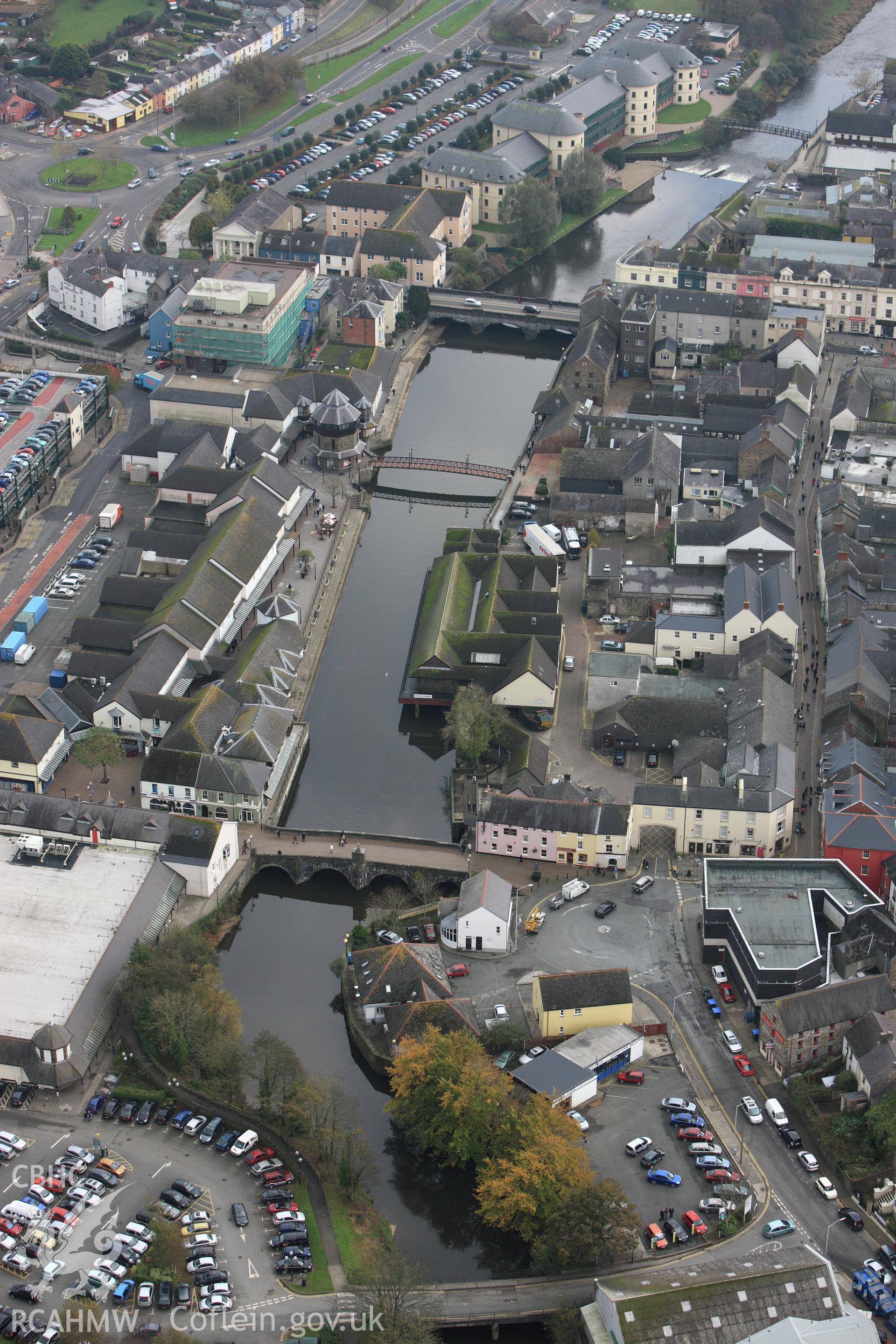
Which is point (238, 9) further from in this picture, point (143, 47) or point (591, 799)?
point (591, 799)

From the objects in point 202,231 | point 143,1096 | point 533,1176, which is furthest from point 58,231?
point 533,1176

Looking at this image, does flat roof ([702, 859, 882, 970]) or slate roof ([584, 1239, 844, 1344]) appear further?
flat roof ([702, 859, 882, 970])

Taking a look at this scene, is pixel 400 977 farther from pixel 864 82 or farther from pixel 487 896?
pixel 864 82

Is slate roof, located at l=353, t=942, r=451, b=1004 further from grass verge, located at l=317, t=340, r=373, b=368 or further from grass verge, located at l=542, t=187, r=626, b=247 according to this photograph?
grass verge, located at l=542, t=187, r=626, b=247

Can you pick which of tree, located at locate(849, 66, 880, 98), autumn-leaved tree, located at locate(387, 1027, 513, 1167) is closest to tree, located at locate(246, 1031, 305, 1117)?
autumn-leaved tree, located at locate(387, 1027, 513, 1167)

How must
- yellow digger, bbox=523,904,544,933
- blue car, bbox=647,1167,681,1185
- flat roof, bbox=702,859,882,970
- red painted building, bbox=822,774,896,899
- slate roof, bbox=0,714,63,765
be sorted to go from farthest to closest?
slate roof, bbox=0,714,63,765 < red painted building, bbox=822,774,896,899 < yellow digger, bbox=523,904,544,933 < flat roof, bbox=702,859,882,970 < blue car, bbox=647,1167,681,1185

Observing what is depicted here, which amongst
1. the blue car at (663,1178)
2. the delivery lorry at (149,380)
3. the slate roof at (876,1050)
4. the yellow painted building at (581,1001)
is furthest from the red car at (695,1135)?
the delivery lorry at (149,380)
